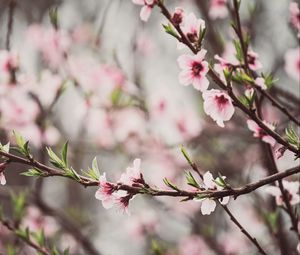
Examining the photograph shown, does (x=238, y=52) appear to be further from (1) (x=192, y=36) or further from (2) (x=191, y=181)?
(2) (x=191, y=181)

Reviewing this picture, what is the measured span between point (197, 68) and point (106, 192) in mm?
573

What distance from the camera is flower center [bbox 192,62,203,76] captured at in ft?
5.29

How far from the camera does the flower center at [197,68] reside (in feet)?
5.29

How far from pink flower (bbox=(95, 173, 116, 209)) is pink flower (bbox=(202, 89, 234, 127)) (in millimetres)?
454

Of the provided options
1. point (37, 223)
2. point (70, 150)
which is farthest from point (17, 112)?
point (37, 223)

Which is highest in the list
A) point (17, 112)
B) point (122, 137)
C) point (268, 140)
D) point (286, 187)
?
point (268, 140)

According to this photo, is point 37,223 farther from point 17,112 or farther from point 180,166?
point 180,166

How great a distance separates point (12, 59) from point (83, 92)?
689 millimetres

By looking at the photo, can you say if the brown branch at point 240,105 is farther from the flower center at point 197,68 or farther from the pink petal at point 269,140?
the pink petal at point 269,140

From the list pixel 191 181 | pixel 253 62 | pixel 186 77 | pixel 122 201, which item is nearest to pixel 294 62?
pixel 253 62

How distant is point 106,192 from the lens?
4.96ft

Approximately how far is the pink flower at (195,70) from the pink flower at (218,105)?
0.28 ft

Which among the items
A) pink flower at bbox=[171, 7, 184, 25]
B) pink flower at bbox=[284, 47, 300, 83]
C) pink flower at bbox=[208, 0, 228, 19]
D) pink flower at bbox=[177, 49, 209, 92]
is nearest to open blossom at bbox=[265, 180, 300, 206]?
pink flower at bbox=[177, 49, 209, 92]

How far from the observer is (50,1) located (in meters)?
4.15
